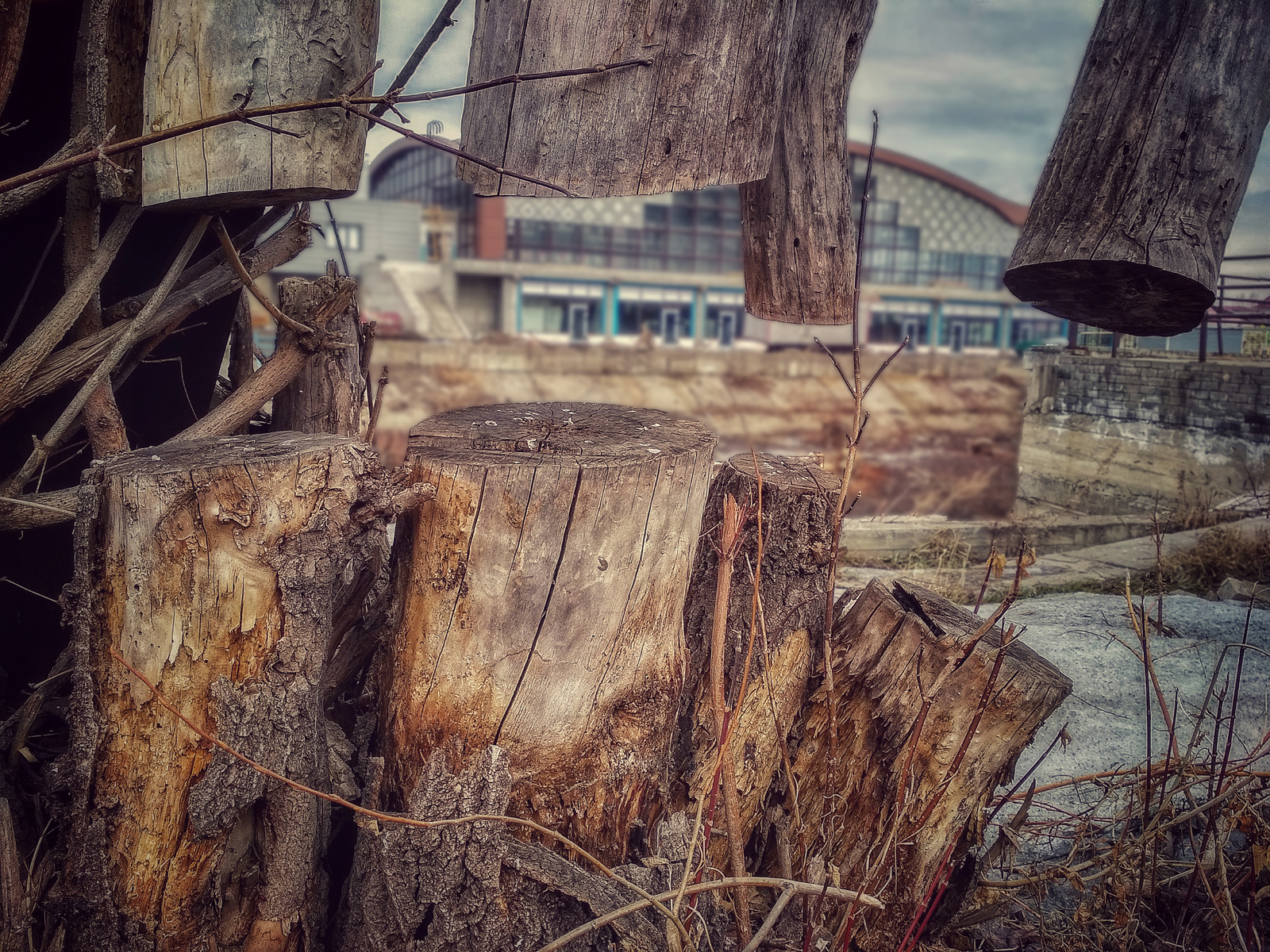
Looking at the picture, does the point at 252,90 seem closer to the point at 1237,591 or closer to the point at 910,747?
the point at 910,747

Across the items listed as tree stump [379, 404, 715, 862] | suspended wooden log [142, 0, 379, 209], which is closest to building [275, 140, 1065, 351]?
suspended wooden log [142, 0, 379, 209]

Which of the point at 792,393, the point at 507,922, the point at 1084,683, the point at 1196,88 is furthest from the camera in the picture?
the point at 792,393

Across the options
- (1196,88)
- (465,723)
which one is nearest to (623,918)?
(465,723)

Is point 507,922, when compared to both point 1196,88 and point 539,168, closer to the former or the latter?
point 539,168

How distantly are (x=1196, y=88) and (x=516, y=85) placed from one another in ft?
4.01

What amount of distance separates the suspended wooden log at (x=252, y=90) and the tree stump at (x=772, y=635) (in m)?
1.20

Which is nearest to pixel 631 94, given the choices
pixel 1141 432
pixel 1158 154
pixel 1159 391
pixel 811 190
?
pixel 811 190

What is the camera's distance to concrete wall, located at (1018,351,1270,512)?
4664 mm

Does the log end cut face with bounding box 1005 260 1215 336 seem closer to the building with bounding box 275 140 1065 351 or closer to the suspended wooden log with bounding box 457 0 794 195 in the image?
the suspended wooden log with bounding box 457 0 794 195

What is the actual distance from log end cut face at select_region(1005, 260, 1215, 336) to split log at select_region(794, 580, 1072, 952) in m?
0.74

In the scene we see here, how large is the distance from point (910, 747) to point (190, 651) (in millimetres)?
1522

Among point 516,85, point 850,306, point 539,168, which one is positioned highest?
point 516,85

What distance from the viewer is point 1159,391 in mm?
5699

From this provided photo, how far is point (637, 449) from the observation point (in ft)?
5.77
